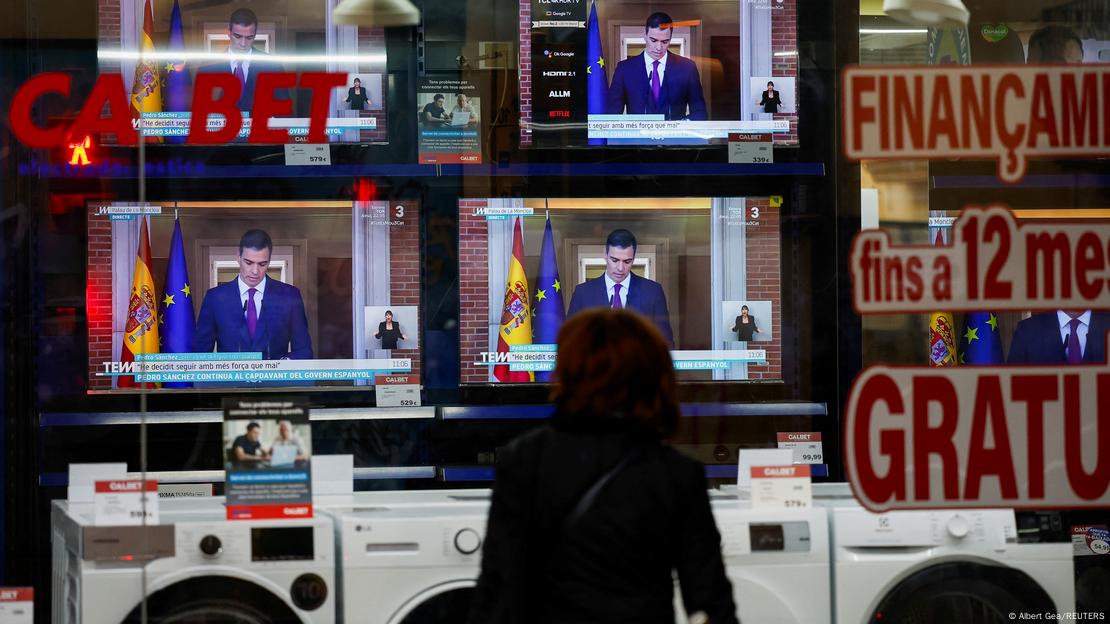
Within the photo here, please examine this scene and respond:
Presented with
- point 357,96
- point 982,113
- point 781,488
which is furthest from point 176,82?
point 982,113

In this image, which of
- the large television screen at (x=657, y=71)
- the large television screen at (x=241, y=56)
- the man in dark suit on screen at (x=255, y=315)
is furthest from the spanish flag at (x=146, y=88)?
the large television screen at (x=657, y=71)

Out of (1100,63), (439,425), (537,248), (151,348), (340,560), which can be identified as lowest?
(340,560)

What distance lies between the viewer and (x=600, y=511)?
2.53 metres

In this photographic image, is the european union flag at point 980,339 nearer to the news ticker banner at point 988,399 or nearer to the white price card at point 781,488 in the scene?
the news ticker banner at point 988,399

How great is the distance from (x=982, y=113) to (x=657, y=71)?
158 cm

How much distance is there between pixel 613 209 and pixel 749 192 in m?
0.51

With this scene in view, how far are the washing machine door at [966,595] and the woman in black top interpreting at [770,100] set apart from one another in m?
1.85

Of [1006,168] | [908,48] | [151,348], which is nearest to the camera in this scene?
[1006,168]

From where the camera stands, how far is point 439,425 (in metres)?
4.76

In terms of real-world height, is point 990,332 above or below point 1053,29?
below

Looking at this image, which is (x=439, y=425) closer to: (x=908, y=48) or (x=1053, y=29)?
(x=908, y=48)

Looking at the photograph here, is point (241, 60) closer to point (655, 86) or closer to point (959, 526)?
point (655, 86)

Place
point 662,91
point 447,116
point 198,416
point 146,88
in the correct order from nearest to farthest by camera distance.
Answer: point 146,88, point 198,416, point 447,116, point 662,91

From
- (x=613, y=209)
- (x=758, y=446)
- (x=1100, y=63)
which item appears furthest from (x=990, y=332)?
(x=613, y=209)
